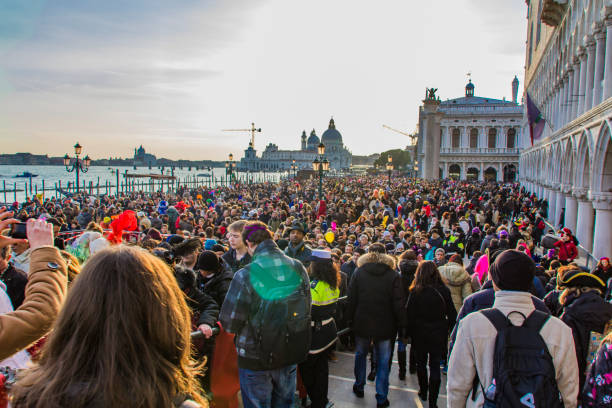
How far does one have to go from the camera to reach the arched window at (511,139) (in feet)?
202

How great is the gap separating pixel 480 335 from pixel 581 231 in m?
15.8

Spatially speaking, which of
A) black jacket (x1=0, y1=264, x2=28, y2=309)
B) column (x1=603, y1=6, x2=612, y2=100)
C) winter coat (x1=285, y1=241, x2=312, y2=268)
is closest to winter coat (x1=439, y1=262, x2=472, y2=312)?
winter coat (x1=285, y1=241, x2=312, y2=268)

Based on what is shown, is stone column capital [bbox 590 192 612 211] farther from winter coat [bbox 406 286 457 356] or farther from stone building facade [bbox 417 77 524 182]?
stone building facade [bbox 417 77 524 182]

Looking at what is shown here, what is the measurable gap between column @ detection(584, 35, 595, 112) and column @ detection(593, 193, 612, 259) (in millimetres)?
3562

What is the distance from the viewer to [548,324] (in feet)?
8.44

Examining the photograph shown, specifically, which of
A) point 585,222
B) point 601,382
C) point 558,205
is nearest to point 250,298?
point 601,382

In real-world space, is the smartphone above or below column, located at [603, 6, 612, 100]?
below

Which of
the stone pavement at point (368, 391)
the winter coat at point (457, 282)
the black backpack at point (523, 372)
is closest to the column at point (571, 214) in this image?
the winter coat at point (457, 282)

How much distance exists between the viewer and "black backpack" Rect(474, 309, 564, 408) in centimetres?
248

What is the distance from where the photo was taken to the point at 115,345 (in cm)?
146

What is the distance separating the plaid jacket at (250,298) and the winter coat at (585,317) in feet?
8.53

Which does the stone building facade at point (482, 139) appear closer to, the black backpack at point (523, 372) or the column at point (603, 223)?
the column at point (603, 223)

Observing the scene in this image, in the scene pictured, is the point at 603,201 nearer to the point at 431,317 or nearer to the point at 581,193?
the point at 581,193

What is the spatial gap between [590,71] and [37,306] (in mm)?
17100
